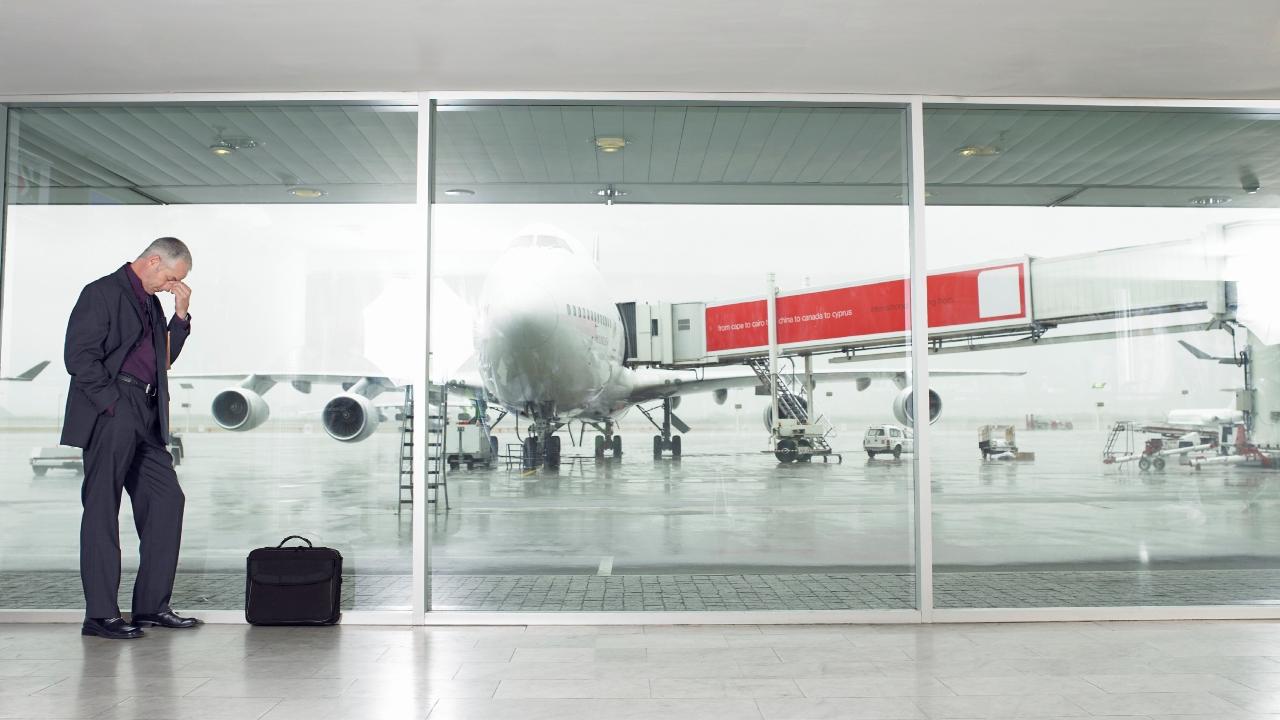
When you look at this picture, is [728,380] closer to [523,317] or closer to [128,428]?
[523,317]

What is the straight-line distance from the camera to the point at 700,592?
4246 millimetres

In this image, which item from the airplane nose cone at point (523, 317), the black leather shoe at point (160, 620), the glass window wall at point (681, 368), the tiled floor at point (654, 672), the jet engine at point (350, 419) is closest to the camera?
the tiled floor at point (654, 672)

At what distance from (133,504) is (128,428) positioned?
392mm

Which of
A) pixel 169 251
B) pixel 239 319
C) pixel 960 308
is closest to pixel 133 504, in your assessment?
pixel 239 319

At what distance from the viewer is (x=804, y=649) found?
3623 millimetres

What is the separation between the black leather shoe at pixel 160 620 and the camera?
3930 millimetres

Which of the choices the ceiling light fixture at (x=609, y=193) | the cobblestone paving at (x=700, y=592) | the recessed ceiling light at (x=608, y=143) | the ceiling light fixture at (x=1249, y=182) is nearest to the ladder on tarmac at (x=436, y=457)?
the cobblestone paving at (x=700, y=592)

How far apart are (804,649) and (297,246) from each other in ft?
9.71

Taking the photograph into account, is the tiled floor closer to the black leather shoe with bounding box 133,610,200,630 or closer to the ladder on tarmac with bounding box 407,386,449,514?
the black leather shoe with bounding box 133,610,200,630

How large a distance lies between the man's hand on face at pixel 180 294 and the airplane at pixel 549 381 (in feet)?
1.14

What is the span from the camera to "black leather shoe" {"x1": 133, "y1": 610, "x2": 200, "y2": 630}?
3930mm

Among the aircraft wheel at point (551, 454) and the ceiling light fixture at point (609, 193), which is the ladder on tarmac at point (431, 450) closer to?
the aircraft wheel at point (551, 454)

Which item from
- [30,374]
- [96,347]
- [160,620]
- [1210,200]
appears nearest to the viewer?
[96,347]

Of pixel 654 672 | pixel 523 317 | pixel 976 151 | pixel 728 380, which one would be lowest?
pixel 654 672
